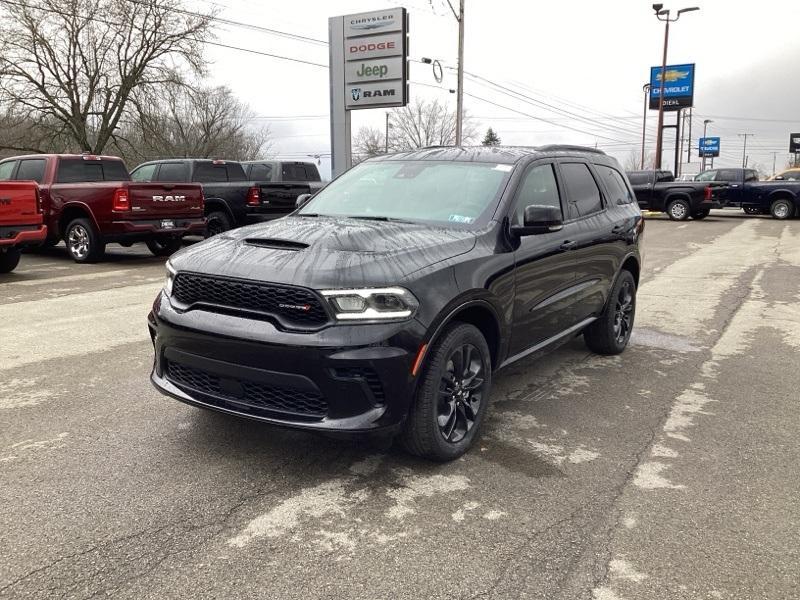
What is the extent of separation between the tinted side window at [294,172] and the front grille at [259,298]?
13.2 meters

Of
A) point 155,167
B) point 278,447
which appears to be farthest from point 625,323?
point 155,167

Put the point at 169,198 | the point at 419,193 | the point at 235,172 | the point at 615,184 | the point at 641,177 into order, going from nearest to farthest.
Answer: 1. the point at 419,193
2. the point at 615,184
3. the point at 169,198
4. the point at 235,172
5. the point at 641,177

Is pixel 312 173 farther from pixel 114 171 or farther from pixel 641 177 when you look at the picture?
pixel 641 177

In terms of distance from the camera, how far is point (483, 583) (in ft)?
8.46

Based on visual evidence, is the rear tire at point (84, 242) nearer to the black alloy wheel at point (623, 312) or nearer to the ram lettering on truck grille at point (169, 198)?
the ram lettering on truck grille at point (169, 198)

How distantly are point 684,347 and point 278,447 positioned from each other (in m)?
4.28

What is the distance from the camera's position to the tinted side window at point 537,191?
170 inches

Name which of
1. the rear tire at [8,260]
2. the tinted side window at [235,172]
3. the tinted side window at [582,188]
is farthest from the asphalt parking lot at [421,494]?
the tinted side window at [235,172]

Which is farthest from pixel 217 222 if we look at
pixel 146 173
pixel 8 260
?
pixel 8 260

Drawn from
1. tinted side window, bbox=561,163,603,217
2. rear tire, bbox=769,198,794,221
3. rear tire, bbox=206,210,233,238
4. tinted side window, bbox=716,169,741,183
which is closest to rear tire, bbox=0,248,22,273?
rear tire, bbox=206,210,233,238

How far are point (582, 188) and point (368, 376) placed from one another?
304 centimetres

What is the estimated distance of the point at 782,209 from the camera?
25.5 meters

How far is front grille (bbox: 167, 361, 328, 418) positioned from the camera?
10.6 ft

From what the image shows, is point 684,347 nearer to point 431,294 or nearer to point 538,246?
point 538,246
